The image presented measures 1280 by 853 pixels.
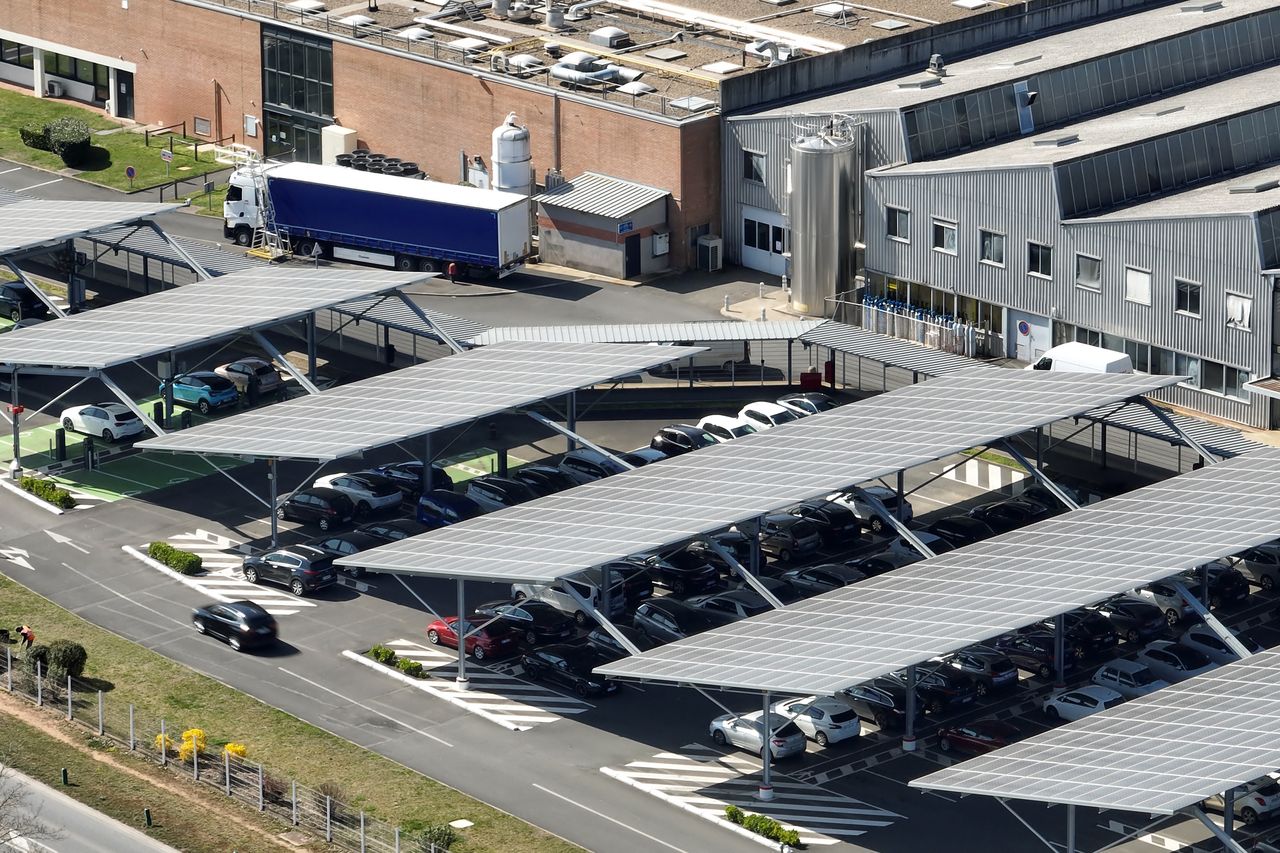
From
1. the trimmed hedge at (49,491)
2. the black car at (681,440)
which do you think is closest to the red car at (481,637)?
the black car at (681,440)

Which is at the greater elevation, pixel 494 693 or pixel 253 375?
pixel 253 375

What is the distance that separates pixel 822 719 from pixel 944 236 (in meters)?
40.3

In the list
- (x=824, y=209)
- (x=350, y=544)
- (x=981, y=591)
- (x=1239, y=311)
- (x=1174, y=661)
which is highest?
(x=824, y=209)

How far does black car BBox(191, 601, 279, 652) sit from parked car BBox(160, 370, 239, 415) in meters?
22.6

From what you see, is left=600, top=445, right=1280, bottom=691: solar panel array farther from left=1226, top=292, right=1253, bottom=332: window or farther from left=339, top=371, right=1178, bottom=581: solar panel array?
left=1226, top=292, right=1253, bottom=332: window

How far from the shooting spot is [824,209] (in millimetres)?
123438

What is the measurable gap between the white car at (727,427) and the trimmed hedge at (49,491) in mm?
27337

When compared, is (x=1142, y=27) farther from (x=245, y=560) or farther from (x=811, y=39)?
(x=245, y=560)

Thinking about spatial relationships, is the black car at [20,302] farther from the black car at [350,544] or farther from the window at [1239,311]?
the window at [1239,311]

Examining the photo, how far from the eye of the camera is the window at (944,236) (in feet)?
393

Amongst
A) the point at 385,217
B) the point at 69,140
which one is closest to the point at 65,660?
the point at 385,217

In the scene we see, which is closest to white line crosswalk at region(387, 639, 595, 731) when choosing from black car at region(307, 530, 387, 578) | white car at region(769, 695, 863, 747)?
black car at region(307, 530, 387, 578)

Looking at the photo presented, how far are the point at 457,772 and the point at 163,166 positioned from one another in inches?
2874

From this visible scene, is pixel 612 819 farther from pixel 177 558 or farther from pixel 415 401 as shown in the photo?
pixel 415 401
